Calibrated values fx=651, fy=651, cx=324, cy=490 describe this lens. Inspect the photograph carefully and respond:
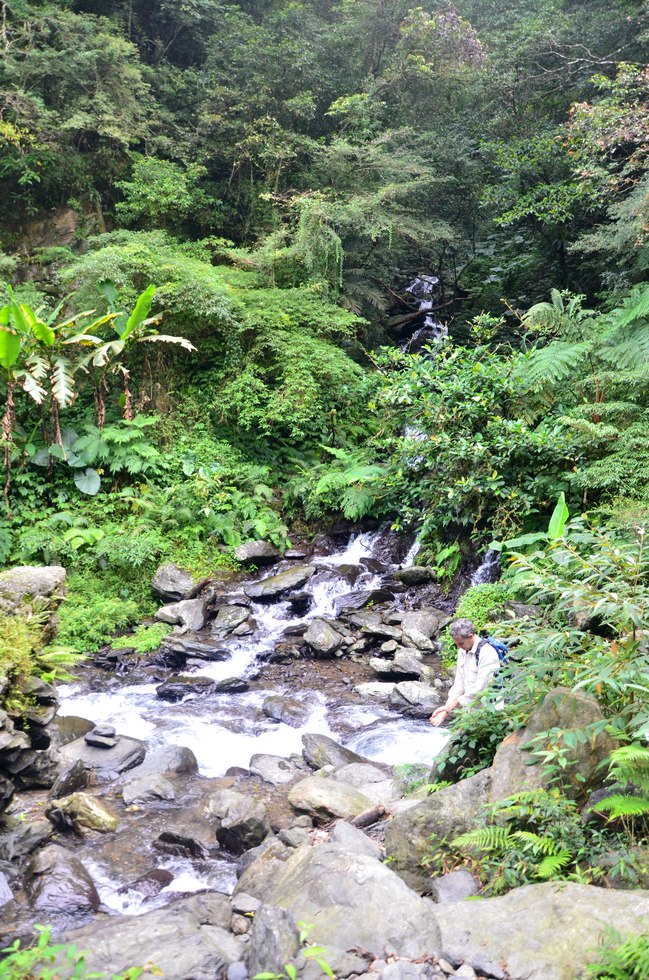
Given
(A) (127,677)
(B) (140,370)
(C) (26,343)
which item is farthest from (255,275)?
(A) (127,677)

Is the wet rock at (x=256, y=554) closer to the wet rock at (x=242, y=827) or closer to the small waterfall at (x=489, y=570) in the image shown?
the small waterfall at (x=489, y=570)

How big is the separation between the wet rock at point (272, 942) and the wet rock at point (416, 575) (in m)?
7.27

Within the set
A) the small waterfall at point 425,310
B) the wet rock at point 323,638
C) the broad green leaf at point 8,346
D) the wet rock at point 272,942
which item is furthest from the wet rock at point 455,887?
the small waterfall at point 425,310

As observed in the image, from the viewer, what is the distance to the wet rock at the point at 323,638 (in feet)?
29.8

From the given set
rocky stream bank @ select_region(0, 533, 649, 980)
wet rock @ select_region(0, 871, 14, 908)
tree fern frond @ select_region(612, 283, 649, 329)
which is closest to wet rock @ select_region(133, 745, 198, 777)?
rocky stream bank @ select_region(0, 533, 649, 980)

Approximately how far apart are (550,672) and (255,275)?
12.3 meters

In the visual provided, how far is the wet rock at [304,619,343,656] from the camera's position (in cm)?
908

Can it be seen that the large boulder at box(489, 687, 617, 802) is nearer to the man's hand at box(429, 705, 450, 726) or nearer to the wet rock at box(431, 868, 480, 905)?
the wet rock at box(431, 868, 480, 905)

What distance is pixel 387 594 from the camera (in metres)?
10.2

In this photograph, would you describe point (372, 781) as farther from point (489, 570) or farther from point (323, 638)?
point (489, 570)

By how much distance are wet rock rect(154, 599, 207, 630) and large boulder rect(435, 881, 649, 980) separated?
7084 mm

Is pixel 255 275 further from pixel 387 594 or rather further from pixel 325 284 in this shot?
pixel 387 594

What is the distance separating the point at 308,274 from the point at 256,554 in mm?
6955

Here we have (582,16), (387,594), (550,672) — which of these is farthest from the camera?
(582,16)
